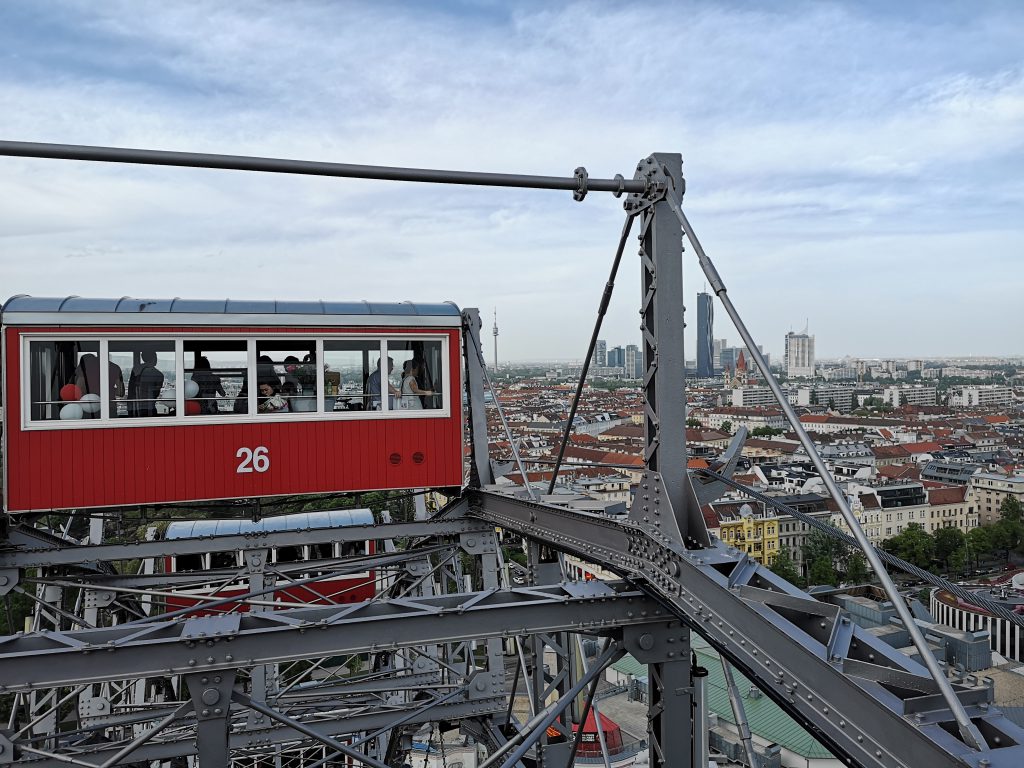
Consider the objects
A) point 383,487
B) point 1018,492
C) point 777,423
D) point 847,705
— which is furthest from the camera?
point 777,423

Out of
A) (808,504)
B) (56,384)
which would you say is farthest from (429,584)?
(808,504)

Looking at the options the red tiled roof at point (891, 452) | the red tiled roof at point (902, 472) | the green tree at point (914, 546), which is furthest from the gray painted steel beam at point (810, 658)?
the red tiled roof at point (891, 452)

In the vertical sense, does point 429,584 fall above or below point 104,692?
above

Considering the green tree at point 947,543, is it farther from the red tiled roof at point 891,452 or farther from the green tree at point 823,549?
the red tiled roof at point 891,452

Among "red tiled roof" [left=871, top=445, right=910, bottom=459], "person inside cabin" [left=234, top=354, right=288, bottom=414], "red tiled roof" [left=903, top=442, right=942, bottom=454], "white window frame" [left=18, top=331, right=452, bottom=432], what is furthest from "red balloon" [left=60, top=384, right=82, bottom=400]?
"red tiled roof" [left=903, top=442, right=942, bottom=454]

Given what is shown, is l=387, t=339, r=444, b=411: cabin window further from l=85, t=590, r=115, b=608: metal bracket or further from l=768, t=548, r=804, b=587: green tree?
l=768, t=548, r=804, b=587: green tree

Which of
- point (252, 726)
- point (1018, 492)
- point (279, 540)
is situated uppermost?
point (279, 540)

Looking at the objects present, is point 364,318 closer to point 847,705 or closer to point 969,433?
point 847,705
